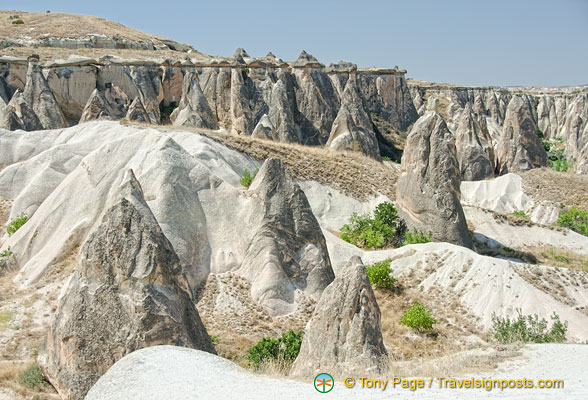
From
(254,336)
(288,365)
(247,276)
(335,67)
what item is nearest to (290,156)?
(247,276)

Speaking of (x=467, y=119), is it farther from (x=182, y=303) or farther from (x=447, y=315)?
(x=182, y=303)

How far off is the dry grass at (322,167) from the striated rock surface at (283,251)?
7.19m

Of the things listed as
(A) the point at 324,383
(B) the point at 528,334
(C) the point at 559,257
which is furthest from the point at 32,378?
(C) the point at 559,257

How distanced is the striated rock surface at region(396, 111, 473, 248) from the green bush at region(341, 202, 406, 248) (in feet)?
1.52

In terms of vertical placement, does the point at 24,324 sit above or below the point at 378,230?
below

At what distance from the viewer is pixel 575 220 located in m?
25.2

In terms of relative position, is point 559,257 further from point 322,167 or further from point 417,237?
point 322,167

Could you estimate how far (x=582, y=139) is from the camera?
55812mm

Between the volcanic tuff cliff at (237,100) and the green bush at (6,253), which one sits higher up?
the volcanic tuff cliff at (237,100)

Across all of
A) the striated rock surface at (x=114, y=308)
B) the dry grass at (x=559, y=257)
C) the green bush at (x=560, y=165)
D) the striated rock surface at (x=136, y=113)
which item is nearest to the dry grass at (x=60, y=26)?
the striated rock surface at (x=136, y=113)

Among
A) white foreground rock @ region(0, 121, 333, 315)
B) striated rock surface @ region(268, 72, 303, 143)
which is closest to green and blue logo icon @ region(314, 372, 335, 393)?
white foreground rock @ region(0, 121, 333, 315)

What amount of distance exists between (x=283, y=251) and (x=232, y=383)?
6.66m

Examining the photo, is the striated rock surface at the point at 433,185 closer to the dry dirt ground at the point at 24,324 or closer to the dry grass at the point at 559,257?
the dry grass at the point at 559,257

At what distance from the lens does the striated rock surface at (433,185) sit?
18.0 m
